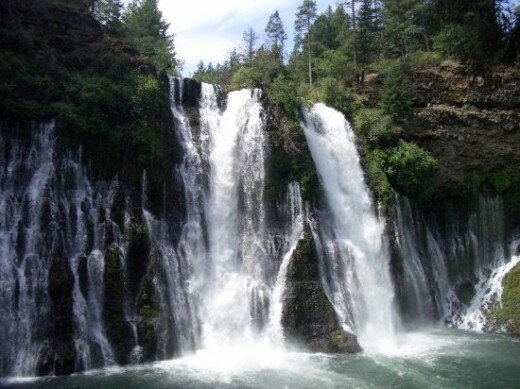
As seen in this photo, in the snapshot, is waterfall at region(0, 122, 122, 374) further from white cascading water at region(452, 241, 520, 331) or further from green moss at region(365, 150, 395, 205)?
white cascading water at region(452, 241, 520, 331)

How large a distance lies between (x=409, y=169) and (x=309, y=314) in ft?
31.8

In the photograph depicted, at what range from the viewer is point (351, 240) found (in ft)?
66.5

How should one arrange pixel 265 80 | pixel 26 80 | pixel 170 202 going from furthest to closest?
pixel 265 80
pixel 170 202
pixel 26 80

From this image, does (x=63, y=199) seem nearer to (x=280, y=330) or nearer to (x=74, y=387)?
(x=74, y=387)

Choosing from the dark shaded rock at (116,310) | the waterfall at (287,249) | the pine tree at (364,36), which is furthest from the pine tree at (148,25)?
the dark shaded rock at (116,310)

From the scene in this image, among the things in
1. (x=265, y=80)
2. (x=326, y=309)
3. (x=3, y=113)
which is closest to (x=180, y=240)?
(x=326, y=309)

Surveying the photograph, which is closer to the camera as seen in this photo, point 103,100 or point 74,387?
point 74,387

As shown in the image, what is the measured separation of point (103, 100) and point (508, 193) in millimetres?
19493

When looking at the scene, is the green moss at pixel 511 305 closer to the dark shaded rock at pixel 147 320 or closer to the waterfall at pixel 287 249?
the waterfall at pixel 287 249

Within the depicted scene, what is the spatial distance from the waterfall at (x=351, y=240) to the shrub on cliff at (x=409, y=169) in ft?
5.83

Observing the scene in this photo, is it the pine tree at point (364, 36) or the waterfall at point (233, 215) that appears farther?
the pine tree at point (364, 36)

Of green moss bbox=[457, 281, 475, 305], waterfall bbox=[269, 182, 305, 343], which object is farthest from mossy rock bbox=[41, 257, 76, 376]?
green moss bbox=[457, 281, 475, 305]

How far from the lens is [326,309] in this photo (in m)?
17.2

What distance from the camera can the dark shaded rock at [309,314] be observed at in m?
16.7
